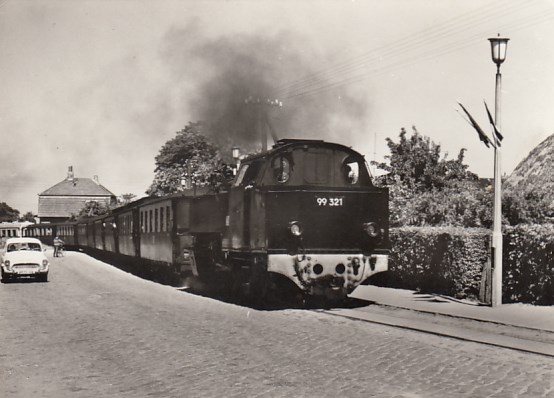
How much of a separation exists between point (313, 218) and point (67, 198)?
350ft

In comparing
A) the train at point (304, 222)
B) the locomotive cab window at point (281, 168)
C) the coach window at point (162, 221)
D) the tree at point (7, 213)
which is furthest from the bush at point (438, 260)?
the tree at point (7, 213)

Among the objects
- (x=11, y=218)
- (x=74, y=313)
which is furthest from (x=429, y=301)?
(x=11, y=218)

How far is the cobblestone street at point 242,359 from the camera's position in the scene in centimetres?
698

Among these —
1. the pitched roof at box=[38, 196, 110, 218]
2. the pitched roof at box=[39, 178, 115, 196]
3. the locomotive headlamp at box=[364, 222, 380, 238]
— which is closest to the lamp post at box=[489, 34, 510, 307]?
the locomotive headlamp at box=[364, 222, 380, 238]

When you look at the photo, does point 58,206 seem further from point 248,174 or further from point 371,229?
point 371,229

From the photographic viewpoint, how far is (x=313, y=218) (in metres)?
14.0

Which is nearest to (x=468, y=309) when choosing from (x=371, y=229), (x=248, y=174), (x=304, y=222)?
(x=371, y=229)

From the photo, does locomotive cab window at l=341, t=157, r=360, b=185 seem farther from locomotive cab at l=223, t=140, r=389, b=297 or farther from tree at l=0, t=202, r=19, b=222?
tree at l=0, t=202, r=19, b=222

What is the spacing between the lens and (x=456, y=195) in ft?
64.2

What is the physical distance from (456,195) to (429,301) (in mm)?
5602

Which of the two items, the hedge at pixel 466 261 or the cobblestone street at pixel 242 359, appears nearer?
the cobblestone street at pixel 242 359

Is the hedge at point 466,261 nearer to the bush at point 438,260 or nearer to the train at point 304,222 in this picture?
the bush at point 438,260

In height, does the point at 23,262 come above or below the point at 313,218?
below

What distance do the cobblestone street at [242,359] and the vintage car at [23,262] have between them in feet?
32.5
